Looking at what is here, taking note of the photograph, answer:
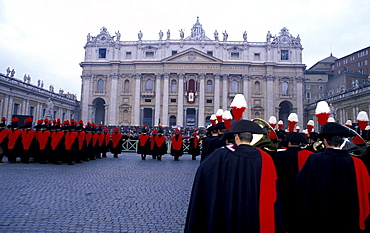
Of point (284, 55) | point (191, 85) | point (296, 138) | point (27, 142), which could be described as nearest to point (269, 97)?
point (284, 55)

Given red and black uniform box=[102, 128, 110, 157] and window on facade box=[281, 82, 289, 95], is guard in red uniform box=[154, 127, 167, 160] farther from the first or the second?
window on facade box=[281, 82, 289, 95]

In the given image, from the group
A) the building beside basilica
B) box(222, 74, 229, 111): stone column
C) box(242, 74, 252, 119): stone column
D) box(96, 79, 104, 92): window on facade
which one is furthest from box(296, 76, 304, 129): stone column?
box(96, 79, 104, 92): window on facade

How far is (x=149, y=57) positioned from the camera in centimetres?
5116

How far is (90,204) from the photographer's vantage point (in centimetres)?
Answer: 588

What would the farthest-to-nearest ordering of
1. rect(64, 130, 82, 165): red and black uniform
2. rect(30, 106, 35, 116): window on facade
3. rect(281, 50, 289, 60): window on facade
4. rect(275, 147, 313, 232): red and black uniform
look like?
1. rect(281, 50, 289, 60): window on facade
2. rect(30, 106, 35, 116): window on facade
3. rect(64, 130, 82, 165): red and black uniform
4. rect(275, 147, 313, 232): red and black uniform

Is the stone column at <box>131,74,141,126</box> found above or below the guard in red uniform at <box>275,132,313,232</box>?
above

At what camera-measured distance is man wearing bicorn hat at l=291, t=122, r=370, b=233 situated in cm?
311

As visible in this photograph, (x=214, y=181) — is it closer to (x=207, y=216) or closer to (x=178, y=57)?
(x=207, y=216)

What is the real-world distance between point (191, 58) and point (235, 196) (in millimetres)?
47488

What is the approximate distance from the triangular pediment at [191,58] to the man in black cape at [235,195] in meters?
47.0

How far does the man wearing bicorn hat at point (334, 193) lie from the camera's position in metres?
3.11

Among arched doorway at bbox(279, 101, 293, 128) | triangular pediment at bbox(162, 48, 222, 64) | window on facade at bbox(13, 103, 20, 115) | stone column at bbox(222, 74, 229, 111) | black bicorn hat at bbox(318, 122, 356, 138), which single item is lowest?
black bicorn hat at bbox(318, 122, 356, 138)

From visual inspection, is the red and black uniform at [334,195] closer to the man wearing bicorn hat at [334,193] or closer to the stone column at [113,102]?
the man wearing bicorn hat at [334,193]

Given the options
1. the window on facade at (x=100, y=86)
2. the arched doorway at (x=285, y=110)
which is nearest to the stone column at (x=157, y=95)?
the window on facade at (x=100, y=86)
